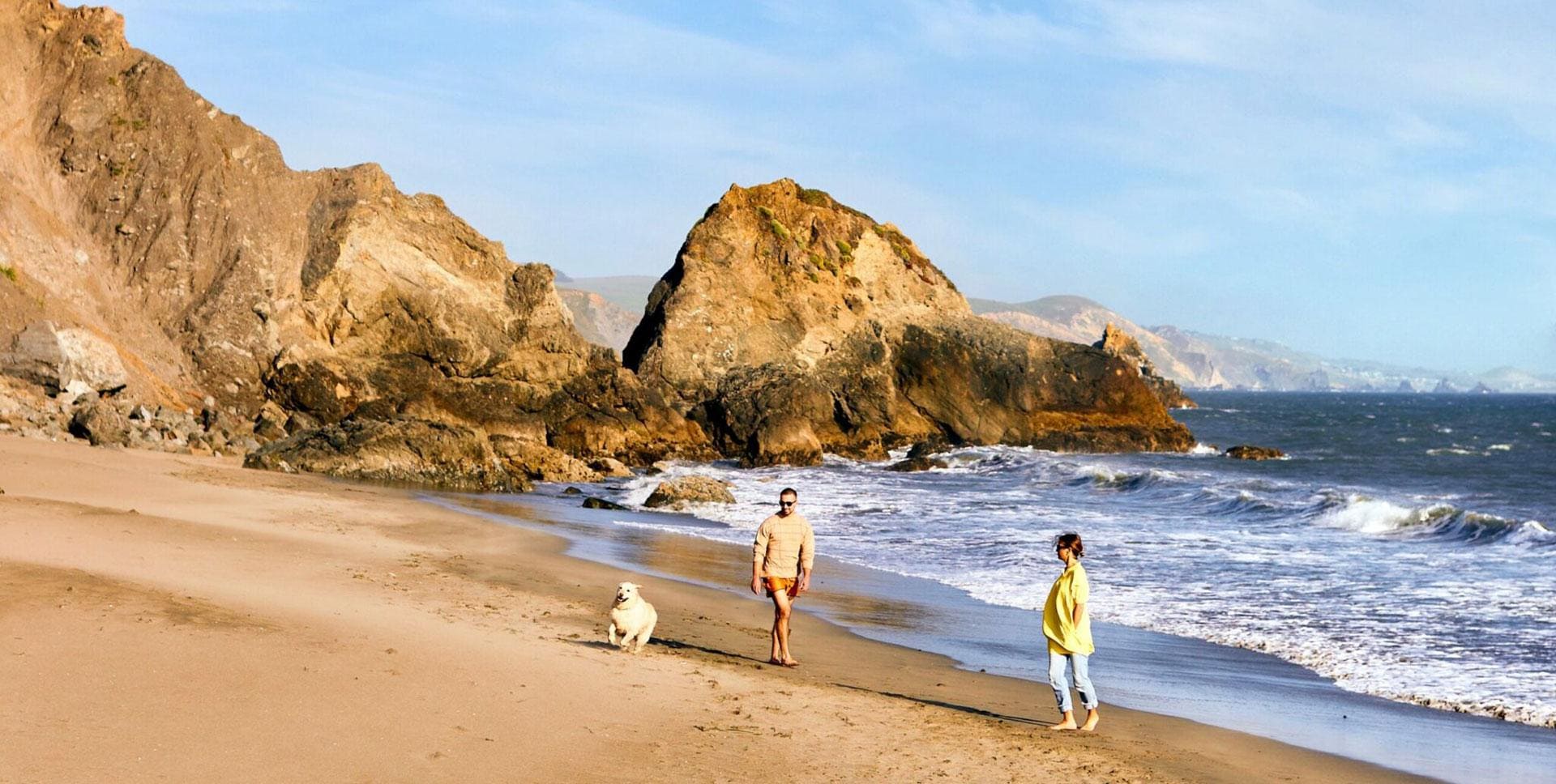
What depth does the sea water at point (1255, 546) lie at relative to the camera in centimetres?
1177

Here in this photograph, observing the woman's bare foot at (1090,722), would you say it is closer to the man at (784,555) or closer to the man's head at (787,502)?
the man at (784,555)

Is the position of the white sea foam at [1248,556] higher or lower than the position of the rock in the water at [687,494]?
higher

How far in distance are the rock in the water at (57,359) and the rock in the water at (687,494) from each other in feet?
35.7

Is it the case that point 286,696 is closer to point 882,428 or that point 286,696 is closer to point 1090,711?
point 1090,711

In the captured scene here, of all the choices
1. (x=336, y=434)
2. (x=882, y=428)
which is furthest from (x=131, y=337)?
(x=882, y=428)

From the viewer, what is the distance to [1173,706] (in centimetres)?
926

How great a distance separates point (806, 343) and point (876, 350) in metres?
2.54

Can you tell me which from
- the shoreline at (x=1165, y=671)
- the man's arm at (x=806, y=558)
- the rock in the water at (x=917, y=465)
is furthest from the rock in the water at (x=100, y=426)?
the rock in the water at (x=917, y=465)

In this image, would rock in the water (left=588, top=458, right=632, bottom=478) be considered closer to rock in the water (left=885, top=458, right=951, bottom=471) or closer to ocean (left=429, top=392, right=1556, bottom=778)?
ocean (left=429, top=392, right=1556, bottom=778)

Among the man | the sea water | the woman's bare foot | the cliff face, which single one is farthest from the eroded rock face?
the woman's bare foot

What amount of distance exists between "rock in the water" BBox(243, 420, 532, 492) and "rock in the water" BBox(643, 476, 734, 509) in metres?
2.86

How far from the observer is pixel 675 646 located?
387 inches

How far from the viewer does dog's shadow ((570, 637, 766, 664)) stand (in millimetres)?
9227

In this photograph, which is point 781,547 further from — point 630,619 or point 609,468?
point 609,468
